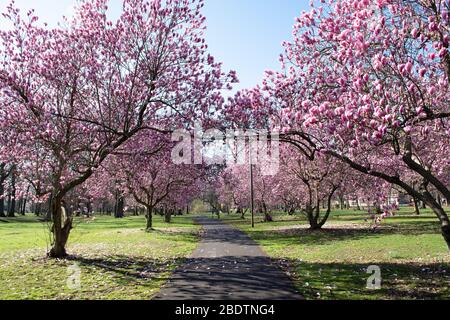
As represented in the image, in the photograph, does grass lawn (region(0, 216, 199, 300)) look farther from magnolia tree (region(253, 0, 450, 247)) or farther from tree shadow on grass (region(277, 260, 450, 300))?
magnolia tree (region(253, 0, 450, 247))

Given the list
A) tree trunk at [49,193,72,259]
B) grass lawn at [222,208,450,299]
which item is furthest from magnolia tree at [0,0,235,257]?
grass lawn at [222,208,450,299]

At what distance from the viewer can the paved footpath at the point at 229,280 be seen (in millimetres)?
8508

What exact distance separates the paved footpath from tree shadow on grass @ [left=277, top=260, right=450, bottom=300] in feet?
1.77

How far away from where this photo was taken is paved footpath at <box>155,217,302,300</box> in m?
8.51

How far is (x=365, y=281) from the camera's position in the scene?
32.6 feet

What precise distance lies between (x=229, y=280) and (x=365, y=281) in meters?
3.61

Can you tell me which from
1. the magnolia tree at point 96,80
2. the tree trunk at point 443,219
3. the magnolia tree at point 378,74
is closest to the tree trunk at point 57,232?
the magnolia tree at point 96,80

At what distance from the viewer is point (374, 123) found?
7.36 meters

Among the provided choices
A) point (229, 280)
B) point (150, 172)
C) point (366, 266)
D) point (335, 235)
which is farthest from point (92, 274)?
point (150, 172)

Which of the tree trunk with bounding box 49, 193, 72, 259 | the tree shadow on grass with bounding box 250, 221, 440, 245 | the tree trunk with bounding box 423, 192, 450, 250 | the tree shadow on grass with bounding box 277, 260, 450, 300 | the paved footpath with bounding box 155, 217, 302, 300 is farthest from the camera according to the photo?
the tree shadow on grass with bounding box 250, 221, 440, 245

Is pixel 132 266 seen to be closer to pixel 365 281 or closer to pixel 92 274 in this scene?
pixel 92 274

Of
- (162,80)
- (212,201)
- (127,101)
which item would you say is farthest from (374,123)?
(212,201)

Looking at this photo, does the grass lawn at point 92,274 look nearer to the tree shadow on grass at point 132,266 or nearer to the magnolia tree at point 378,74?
the tree shadow on grass at point 132,266
